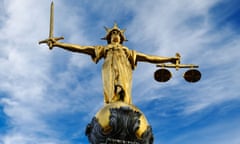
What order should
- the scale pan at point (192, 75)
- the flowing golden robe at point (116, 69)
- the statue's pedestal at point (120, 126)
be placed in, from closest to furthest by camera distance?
the statue's pedestal at point (120, 126) < the flowing golden robe at point (116, 69) < the scale pan at point (192, 75)

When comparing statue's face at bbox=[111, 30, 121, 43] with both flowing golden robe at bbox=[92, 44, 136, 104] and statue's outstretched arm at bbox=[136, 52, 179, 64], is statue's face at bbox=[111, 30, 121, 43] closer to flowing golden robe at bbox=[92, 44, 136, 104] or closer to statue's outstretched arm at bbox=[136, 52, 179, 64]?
flowing golden robe at bbox=[92, 44, 136, 104]

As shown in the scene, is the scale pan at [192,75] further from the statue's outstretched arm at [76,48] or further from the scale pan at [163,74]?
the statue's outstretched arm at [76,48]

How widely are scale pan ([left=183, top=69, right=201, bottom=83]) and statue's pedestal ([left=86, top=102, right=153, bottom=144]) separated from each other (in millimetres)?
1854

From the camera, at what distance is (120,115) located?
8.75 metres

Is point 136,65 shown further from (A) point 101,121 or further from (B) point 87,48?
(A) point 101,121

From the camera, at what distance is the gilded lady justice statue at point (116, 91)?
8702mm

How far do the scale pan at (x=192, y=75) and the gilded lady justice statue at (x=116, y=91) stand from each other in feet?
1.50

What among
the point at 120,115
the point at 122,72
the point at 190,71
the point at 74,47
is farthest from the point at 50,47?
the point at 190,71

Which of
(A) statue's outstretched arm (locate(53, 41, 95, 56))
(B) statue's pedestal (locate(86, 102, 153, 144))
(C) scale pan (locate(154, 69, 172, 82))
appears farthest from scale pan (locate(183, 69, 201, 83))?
(A) statue's outstretched arm (locate(53, 41, 95, 56))

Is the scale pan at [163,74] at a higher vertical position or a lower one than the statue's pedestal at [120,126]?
higher

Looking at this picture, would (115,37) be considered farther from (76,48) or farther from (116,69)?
(116,69)

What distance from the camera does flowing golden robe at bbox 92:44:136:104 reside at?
9.56 m

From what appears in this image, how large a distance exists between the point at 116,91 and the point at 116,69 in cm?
60

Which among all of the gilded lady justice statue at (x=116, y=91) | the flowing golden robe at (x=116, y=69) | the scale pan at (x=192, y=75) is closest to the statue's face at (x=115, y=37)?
the gilded lady justice statue at (x=116, y=91)
